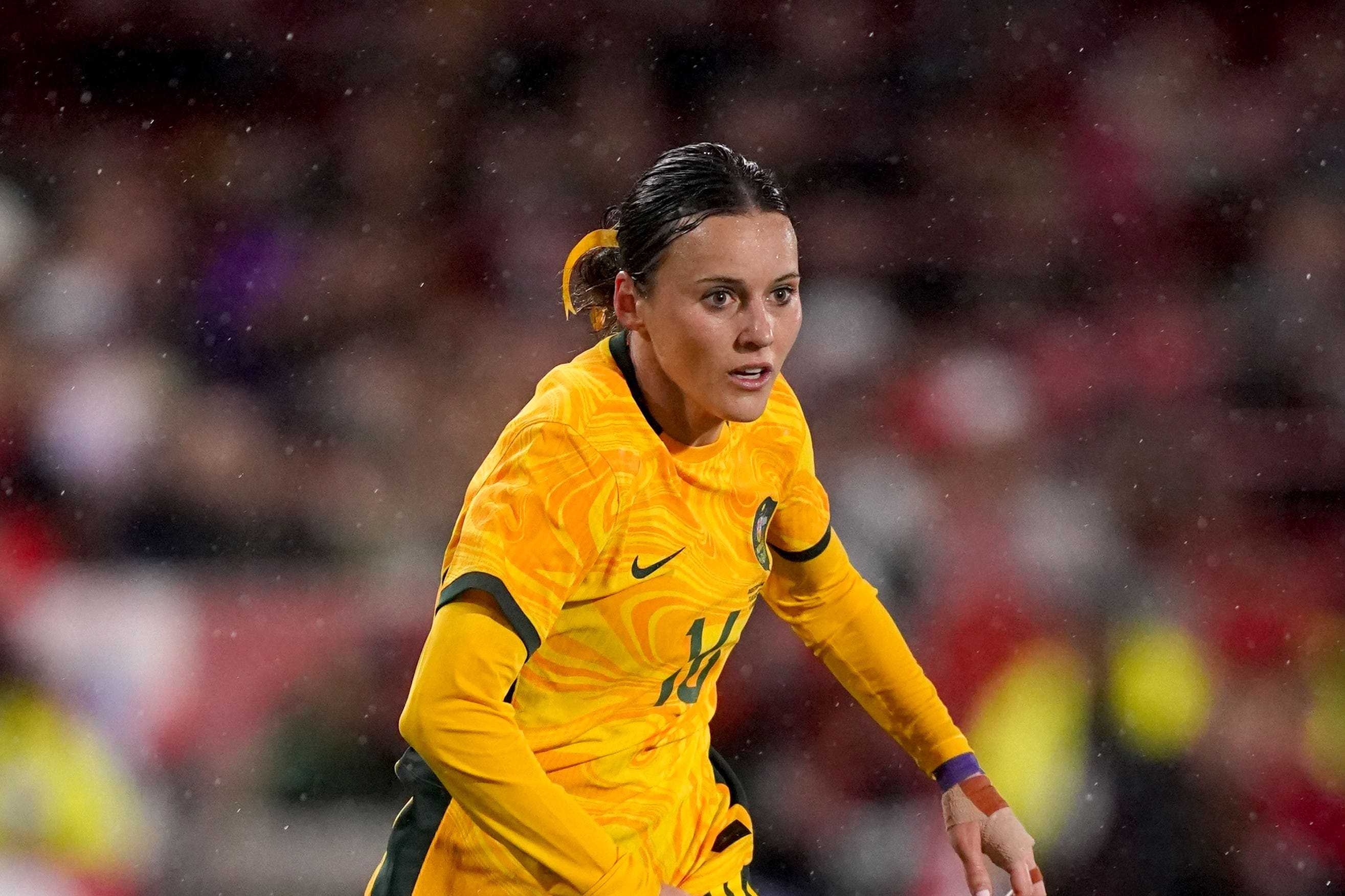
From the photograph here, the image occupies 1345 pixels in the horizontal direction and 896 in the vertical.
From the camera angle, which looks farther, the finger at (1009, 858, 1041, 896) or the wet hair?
the finger at (1009, 858, 1041, 896)

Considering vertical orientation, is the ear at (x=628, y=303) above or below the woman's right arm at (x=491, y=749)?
above

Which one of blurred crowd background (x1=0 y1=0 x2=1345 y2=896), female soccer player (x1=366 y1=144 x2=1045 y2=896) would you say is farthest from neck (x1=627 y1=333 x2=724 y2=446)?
blurred crowd background (x1=0 y1=0 x2=1345 y2=896)

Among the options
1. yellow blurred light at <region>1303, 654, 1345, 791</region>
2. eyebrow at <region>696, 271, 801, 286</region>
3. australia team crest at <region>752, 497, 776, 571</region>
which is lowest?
yellow blurred light at <region>1303, 654, 1345, 791</region>

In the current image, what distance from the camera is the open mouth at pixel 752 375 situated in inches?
37.3

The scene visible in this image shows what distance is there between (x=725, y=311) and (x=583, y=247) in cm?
15

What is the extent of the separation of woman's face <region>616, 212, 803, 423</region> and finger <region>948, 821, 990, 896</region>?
0.40 metres

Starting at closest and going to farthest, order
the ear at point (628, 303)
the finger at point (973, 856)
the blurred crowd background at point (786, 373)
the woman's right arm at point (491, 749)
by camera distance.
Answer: the woman's right arm at point (491, 749)
the ear at point (628, 303)
the finger at point (973, 856)
the blurred crowd background at point (786, 373)

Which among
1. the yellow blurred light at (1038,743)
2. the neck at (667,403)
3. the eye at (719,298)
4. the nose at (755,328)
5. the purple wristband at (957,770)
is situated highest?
the eye at (719,298)

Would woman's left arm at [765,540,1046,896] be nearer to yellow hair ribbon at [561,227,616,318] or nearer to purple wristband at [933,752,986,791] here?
purple wristband at [933,752,986,791]

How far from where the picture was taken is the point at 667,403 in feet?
3.24

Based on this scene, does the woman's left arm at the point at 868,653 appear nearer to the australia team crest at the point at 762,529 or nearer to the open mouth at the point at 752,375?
the australia team crest at the point at 762,529

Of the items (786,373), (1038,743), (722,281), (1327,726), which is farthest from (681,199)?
(1327,726)

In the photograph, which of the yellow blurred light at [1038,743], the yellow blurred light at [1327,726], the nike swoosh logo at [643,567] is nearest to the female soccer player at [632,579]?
the nike swoosh logo at [643,567]

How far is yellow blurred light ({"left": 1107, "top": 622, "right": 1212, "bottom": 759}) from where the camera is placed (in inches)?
76.7
